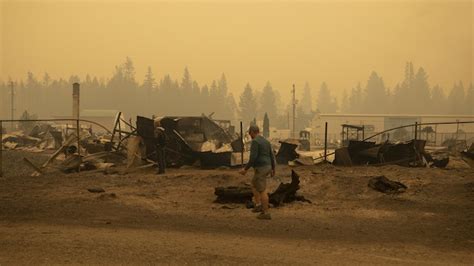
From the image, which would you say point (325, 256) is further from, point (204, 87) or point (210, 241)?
point (204, 87)

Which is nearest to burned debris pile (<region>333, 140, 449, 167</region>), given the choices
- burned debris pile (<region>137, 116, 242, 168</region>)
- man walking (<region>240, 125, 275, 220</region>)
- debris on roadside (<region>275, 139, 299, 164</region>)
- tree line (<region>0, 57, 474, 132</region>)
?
debris on roadside (<region>275, 139, 299, 164</region>)

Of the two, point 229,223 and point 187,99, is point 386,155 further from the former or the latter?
point 187,99

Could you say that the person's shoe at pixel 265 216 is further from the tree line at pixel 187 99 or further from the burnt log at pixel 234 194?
the tree line at pixel 187 99

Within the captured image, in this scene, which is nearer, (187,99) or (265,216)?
(265,216)

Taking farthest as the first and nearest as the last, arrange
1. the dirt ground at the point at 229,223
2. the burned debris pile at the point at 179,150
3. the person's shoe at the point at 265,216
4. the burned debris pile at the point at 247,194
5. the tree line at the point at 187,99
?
the tree line at the point at 187,99 → the burned debris pile at the point at 179,150 → the burned debris pile at the point at 247,194 → the person's shoe at the point at 265,216 → the dirt ground at the point at 229,223

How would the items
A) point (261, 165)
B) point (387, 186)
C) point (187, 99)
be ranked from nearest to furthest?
point (261, 165), point (387, 186), point (187, 99)

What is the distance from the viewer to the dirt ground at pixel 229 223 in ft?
19.3

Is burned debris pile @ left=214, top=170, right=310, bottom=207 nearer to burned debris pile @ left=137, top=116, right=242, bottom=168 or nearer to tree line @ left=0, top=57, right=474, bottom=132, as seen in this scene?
burned debris pile @ left=137, top=116, right=242, bottom=168

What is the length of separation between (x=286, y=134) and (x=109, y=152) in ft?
158

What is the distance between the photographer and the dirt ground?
5.87m

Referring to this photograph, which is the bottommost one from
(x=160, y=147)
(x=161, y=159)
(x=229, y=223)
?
(x=229, y=223)

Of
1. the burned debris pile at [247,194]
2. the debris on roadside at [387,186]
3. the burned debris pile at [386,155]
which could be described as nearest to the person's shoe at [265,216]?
Result: the burned debris pile at [247,194]

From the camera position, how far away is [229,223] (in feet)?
26.3

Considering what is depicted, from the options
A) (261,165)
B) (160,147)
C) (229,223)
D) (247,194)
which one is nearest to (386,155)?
(247,194)
